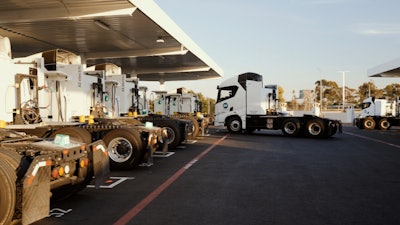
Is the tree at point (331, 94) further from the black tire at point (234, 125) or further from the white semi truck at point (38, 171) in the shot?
the white semi truck at point (38, 171)

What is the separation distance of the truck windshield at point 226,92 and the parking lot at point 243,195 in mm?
12175

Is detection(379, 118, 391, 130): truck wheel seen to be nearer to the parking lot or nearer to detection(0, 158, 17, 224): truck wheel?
the parking lot

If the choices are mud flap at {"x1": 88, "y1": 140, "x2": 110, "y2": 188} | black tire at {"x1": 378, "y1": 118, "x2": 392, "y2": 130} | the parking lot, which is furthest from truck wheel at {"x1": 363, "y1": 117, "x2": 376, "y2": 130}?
mud flap at {"x1": 88, "y1": 140, "x2": 110, "y2": 188}

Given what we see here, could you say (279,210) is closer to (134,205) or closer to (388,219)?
(388,219)

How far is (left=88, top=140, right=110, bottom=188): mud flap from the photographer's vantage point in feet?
20.7

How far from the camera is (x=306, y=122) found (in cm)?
2162

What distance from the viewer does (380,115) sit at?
110 feet

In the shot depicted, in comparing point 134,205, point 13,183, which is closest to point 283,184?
point 134,205

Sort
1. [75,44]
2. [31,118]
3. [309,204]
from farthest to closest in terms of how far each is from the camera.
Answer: [75,44] < [31,118] < [309,204]

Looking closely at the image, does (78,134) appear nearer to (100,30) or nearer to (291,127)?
(291,127)

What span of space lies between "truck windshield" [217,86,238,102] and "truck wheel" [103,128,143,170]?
14.1 metres

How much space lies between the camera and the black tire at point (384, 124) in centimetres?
→ 3219

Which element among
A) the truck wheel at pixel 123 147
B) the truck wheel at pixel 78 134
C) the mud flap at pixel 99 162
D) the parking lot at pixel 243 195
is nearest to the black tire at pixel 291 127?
the parking lot at pixel 243 195

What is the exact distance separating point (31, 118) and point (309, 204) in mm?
6173
